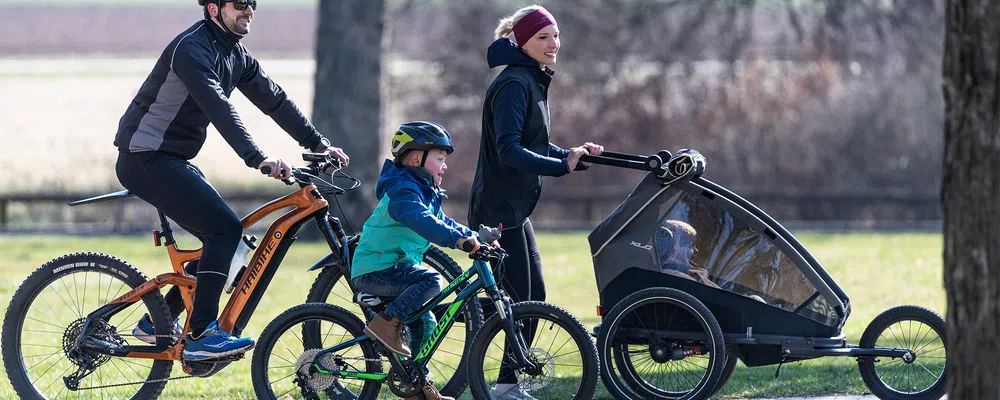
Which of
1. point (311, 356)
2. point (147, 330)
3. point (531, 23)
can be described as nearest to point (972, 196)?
point (531, 23)

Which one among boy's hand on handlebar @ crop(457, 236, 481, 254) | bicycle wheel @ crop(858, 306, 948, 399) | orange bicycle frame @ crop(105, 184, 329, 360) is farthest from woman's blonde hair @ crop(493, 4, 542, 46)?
bicycle wheel @ crop(858, 306, 948, 399)

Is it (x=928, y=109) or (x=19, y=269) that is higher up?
(x=928, y=109)

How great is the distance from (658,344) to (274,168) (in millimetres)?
1825

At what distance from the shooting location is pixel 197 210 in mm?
6098

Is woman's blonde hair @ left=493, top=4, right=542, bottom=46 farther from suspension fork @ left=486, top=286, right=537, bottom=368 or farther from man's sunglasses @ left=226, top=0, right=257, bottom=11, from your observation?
suspension fork @ left=486, top=286, right=537, bottom=368

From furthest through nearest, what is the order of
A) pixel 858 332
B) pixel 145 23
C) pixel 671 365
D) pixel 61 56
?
pixel 145 23
pixel 61 56
pixel 858 332
pixel 671 365

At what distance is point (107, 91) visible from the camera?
38.2m

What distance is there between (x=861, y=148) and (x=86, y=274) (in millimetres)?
18769

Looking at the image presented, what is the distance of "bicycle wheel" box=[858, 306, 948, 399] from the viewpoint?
6254 mm

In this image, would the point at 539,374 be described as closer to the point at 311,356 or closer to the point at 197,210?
the point at 311,356

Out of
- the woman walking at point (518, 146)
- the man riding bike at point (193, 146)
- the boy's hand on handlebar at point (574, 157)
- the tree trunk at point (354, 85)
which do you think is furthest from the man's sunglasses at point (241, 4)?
the tree trunk at point (354, 85)

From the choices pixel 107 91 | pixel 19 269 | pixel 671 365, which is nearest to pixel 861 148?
pixel 19 269

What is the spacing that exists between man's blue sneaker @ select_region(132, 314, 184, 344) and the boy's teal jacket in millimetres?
888

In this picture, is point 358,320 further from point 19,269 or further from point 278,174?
point 19,269
